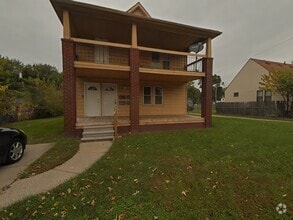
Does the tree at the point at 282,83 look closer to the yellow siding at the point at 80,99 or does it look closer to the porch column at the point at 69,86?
the yellow siding at the point at 80,99

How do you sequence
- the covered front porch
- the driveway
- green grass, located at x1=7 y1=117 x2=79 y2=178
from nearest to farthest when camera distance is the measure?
1. the driveway
2. green grass, located at x1=7 y1=117 x2=79 y2=178
3. the covered front porch

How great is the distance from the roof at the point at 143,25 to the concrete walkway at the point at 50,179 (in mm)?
6521

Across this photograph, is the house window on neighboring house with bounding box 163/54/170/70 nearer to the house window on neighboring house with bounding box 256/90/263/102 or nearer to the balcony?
the balcony

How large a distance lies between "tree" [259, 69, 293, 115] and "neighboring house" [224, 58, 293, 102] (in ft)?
6.91

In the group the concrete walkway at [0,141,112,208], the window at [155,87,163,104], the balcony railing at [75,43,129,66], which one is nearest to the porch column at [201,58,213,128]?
the window at [155,87,163,104]

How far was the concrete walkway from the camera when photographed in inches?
141

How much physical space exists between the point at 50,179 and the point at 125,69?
22.3 feet

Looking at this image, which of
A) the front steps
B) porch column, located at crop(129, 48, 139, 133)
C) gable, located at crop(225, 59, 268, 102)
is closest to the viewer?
the front steps

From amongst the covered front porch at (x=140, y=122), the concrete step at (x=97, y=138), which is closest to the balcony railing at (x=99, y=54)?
the covered front porch at (x=140, y=122)

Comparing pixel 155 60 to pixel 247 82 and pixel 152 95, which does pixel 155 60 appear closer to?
pixel 152 95

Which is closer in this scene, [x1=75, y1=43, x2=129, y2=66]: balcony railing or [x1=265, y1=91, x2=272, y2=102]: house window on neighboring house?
[x1=75, y1=43, x2=129, y2=66]: balcony railing

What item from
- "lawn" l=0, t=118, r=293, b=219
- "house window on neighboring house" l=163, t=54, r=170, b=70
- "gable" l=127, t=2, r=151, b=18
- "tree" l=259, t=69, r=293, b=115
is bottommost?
"lawn" l=0, t=118, r=293, b=219

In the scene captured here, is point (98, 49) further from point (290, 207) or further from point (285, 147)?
point (290, 207)

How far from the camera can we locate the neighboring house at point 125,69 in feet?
28.5
